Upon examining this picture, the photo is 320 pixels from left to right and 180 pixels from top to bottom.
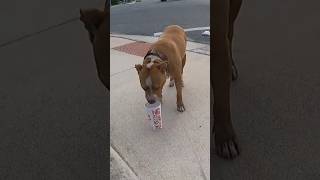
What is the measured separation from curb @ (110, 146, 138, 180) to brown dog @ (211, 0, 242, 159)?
14.8 inches

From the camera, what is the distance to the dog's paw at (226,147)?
6.40 ft

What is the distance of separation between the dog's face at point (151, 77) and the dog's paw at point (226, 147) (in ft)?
1.26

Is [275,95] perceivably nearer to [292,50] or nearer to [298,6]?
[292,50]

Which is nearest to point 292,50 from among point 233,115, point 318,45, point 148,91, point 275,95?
point 318,45

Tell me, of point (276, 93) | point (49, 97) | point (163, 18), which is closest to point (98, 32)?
point (49, 97)

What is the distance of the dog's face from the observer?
220 cm

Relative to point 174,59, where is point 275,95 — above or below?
below

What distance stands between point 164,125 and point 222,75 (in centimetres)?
48

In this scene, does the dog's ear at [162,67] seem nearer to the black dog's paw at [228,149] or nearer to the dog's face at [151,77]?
the dog's face at [151,77]

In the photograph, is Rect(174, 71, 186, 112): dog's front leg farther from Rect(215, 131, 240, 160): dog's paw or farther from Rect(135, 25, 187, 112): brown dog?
Rect(215, 131, 240, 160): dog's paw

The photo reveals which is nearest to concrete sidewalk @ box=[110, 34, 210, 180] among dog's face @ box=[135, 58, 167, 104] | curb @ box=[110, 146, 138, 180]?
curb @ box=[110, 146, 138, 180]

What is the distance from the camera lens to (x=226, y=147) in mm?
1957

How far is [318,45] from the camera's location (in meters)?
3.04

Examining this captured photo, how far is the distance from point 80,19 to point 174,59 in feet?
2.14
